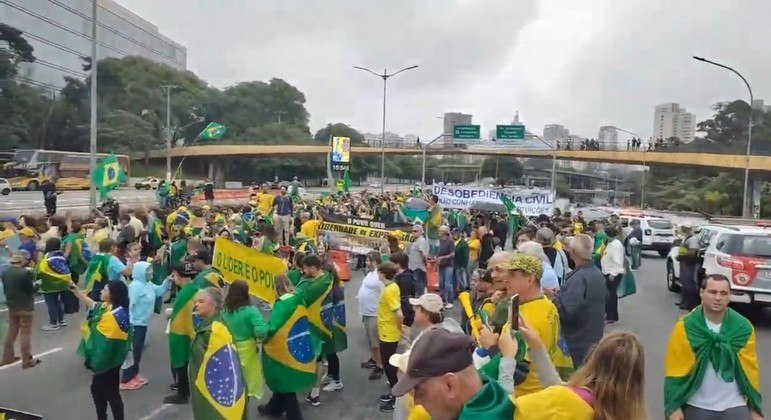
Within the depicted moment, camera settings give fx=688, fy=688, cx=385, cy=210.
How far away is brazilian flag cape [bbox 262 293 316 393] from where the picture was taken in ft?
20.2

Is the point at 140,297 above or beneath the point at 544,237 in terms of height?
beneath

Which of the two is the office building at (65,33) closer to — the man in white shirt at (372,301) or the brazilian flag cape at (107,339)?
the man in white shirt at (372,301)

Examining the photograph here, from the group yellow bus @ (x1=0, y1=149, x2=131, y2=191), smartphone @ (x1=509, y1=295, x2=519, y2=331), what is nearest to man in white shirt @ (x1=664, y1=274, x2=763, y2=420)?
smartphone @ (x1=509, y1=295, x2=519, y2=331)

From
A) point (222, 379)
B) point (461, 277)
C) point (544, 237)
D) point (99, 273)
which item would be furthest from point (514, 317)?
point (461, 277)

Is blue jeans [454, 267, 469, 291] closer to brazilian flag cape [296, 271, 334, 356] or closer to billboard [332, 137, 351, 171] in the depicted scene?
brazilian flag cape [296, 271, 334, 356]

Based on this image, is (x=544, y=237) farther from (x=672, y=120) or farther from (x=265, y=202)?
(x=672, y=120)

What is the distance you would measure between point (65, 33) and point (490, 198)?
74472 millimetres

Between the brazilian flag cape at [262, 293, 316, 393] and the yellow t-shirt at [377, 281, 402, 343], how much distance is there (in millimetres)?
862

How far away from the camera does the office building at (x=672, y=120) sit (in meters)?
147

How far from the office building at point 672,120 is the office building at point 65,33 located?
107m

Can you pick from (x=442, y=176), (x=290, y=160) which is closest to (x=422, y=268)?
(x=290, y=160)

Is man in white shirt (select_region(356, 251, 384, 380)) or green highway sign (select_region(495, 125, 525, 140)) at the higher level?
green highway sign (select_region(495, 125, 525, 140))

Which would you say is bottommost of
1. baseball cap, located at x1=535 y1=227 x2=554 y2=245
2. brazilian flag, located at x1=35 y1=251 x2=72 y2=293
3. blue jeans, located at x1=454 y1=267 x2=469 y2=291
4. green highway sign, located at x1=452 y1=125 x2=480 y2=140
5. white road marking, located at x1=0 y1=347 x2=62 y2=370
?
white road marking, located at x1=0 y1=347 x2=62 y2=370

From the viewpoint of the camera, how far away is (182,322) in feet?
22.0
